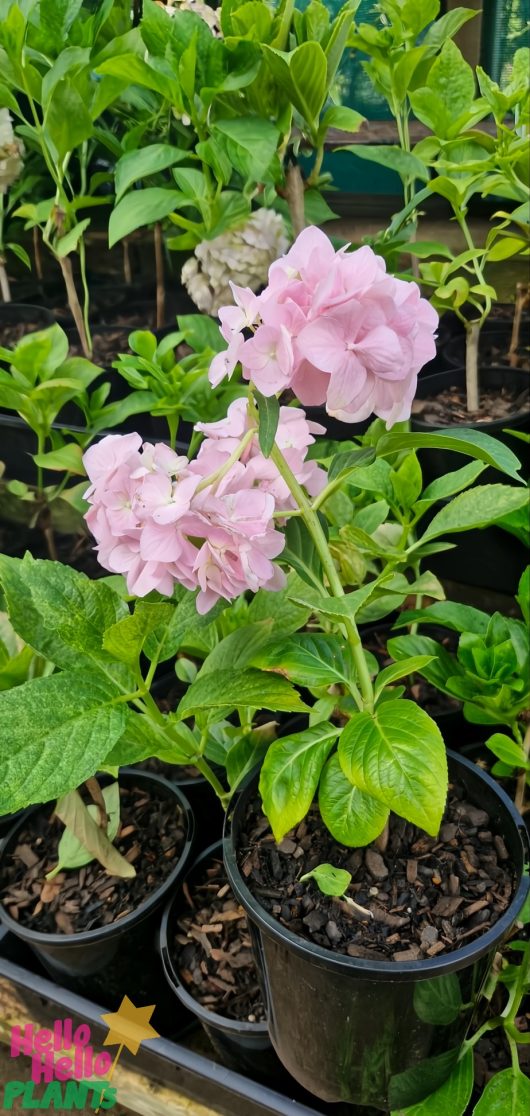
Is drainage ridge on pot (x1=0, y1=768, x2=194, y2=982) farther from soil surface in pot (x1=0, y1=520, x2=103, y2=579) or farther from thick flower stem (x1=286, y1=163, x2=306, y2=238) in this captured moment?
thick flower stem (x1=286, y1=163, x2=306, y2=238)

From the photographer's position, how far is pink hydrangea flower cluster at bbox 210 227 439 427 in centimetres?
51

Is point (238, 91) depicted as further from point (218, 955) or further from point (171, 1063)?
point (171, 1063)

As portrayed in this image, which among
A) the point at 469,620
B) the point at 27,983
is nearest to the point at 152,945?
the point at 27,983

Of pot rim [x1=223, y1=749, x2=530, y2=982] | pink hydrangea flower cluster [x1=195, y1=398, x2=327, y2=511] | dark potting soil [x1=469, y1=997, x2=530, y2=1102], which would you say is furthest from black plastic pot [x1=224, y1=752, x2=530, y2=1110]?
pink hydrangea flower cluster [x1=195, y1=398, x2=327, y2=511]

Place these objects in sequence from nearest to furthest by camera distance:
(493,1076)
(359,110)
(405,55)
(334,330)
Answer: (334,330)
(493,1076)
(405,55)
(359,110)

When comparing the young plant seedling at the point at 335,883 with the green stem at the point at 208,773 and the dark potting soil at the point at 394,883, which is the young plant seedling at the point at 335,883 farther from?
the green stem at the point at 208,773

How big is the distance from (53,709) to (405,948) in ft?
1.13

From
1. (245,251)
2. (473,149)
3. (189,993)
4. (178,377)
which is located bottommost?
(189,993)

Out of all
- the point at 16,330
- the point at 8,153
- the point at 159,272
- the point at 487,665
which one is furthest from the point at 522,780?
the point at 16,330

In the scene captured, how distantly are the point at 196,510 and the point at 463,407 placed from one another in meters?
0.97

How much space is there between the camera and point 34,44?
1243mm

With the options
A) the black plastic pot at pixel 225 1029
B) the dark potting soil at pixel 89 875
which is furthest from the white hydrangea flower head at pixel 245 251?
the black plastic pot at pixel 225 1029

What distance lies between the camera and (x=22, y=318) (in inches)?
80.3
